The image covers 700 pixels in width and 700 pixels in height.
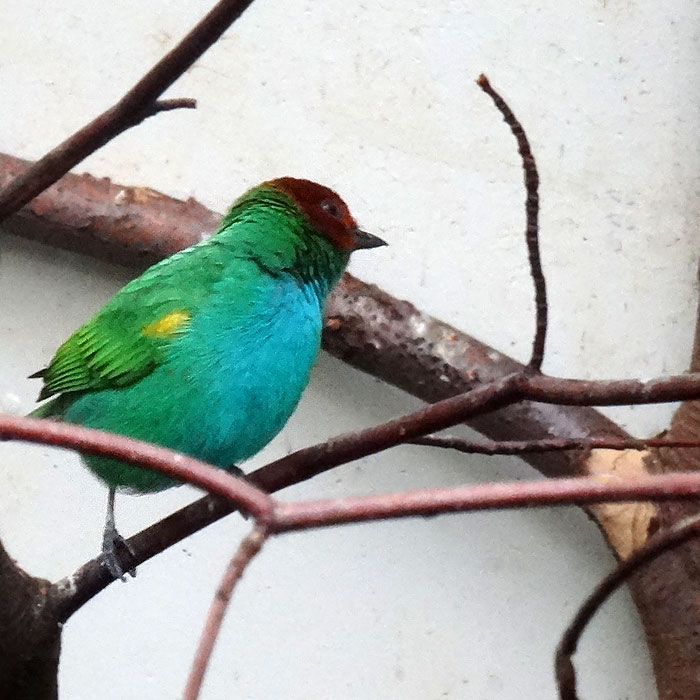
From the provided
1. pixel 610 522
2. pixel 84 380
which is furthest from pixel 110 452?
pixel 610 522

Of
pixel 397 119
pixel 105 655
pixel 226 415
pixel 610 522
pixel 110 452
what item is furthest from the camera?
pixel 397 119

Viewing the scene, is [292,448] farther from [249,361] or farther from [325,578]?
[249,361]

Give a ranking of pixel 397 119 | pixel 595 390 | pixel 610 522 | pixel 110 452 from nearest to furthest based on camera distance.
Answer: pixel 110 452 < pixel 595 390 < pixel 610 522 < pixel 397 119

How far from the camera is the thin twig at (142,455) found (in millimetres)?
277

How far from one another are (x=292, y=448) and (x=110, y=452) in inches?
46.3

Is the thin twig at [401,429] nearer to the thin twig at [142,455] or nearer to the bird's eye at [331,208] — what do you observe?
the thin twig at [142,455]

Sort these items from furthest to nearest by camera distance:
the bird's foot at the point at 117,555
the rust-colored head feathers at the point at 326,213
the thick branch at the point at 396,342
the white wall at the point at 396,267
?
the white wall at the point at 396,267, the thick branch at the point at 396,342, the rust-colored head feathers at the point at 326,213, the bird's foot at the point at 117,555

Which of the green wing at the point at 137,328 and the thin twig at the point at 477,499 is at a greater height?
the green wing at the point at 137,328

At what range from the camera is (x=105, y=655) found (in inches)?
56.3

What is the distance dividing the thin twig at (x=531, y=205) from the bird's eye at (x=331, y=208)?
0.51m

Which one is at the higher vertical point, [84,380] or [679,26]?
[679,26]

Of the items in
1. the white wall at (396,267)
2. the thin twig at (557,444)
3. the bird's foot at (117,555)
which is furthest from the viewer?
the white wall at (396,267)

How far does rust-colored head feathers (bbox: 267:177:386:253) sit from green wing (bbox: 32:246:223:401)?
0.15m

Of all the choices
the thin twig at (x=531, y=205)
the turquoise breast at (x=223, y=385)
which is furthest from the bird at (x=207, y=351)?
the thin twig at (x=531, y=205)
